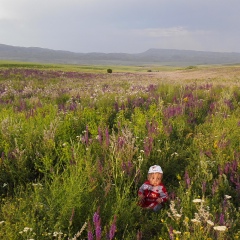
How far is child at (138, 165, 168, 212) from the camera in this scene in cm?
350

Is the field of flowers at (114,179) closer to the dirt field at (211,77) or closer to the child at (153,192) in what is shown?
the child at (153,192)

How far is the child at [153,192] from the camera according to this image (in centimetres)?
350

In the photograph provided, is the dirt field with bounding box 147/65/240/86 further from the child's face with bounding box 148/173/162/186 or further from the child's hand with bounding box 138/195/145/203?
the child's hand with bounding box 138/195/145/203

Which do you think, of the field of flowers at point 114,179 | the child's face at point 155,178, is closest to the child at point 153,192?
the child's face at point 155,178

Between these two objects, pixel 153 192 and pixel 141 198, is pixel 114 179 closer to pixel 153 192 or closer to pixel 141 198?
pixel 141 198

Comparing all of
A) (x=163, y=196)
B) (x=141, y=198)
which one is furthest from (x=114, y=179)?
(x=163, y=196)

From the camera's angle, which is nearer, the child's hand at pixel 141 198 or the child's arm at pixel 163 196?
the child's hand at pixel 141 198

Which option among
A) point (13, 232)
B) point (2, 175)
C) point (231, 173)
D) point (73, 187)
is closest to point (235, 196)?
point (231, 173)

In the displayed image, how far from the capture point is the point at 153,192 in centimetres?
358

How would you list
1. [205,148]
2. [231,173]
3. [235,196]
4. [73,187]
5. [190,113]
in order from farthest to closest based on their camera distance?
1. [190,113]
2. [205,148]
3. [231,173]
4. [235,196]
5. [73,187]

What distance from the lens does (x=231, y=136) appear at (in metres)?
4.95

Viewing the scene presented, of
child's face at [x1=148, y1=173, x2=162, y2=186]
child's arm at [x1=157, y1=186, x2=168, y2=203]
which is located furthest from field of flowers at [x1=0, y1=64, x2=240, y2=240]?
child's face at [x1=148, y1=173, x2=162, y2=186]

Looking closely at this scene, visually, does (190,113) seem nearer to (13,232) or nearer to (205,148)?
(205,148)

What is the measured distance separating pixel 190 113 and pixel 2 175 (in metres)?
4.74
